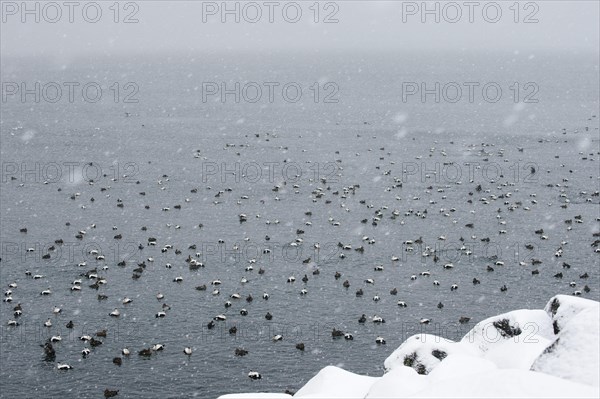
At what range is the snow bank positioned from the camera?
47.2ft

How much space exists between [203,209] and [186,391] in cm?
3855

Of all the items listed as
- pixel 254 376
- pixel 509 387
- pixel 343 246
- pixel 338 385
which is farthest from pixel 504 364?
pixel 343 246

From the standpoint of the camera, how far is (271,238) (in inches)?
2477

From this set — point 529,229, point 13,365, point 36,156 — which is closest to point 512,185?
point 529,229

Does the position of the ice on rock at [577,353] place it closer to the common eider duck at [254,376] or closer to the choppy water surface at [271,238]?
the choppy water surface at [271,238]

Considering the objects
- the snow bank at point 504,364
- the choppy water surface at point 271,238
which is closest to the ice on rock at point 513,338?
the snow bank at point 504,364

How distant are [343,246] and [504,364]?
34.7m

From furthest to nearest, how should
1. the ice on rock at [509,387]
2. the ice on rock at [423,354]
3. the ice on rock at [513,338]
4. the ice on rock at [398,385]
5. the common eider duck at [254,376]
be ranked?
1. the common eider duck at [254,376]
2. the ice on rock at [423,354]
3. the ice on rock at [513,338]
4. the ice on rock at [398,385]
5. the ice on rock at [509,387]

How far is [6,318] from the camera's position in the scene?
44.6m

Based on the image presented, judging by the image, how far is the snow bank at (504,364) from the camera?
1438cm

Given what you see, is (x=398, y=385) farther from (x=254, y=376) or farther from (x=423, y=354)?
(x=254, y=376)

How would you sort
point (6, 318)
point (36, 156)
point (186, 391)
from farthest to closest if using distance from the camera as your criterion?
point (36, 156) < point (6, 318) < point (186, 391)

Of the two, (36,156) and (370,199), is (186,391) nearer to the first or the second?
(370,199)

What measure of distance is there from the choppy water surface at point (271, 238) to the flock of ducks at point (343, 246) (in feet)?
1.05
